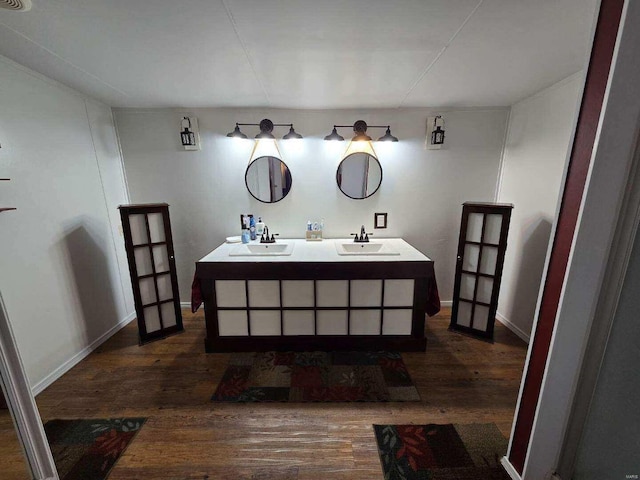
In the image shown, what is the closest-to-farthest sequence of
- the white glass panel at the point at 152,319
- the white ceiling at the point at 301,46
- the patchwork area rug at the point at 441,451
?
the white ceiling at the point at 301,46
the patchwork area rug at the point at 441,451
the white glass panel at the point at 152,319

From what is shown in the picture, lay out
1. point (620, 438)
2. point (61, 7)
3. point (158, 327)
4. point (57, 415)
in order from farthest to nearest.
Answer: point (158, 327) → point (57, 415) → point (61, 7) → point (620, 438)

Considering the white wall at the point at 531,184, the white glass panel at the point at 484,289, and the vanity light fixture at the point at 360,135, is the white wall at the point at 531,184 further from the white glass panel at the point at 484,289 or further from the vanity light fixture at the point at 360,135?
the vanity light fixture at the point at 360,135

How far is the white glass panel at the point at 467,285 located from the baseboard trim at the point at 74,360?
3698 millimetres

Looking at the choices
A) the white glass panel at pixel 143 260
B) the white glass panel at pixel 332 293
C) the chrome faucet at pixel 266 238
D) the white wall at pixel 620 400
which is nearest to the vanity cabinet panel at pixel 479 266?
the white glass panel at pixel 332 293

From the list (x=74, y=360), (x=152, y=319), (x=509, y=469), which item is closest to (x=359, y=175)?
(x=509, y=469)

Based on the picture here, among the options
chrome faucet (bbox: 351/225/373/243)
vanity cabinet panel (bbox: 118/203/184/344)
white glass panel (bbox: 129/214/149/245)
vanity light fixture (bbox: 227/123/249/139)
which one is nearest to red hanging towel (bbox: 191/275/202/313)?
vanity cabinet panel (bbox: 118/203/184/344)

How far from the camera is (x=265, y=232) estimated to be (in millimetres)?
2852

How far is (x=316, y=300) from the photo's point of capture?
229cm

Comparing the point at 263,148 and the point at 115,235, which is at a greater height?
the point at 263,148

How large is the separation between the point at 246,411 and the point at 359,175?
2.51 meters

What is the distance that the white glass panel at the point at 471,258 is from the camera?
8.21ft

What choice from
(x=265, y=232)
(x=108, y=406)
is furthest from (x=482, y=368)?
(x=108, y=406)

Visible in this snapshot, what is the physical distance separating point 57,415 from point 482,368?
3313mm

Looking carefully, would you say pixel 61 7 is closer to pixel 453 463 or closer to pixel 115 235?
pixel 115 235
